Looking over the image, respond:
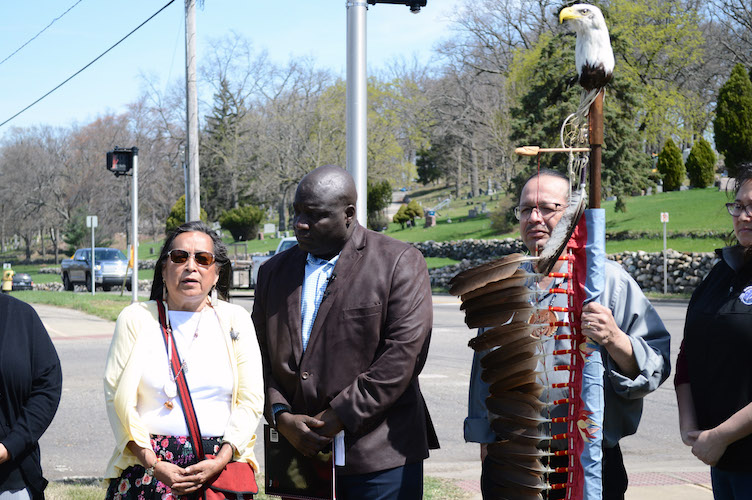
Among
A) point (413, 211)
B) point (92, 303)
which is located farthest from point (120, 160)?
point (413, 211)

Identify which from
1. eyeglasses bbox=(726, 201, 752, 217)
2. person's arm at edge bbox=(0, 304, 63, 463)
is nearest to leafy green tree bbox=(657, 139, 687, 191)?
eyeglasses bbox=(726, 201, 752, 217)

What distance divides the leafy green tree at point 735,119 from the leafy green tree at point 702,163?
3775 mm

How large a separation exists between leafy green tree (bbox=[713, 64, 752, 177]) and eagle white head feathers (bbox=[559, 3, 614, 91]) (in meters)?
32.1

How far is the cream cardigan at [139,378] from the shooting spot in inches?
117

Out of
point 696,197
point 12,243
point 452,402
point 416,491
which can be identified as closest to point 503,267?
point 416,491

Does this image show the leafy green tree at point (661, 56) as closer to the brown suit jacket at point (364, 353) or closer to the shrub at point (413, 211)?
the shrub at point (413, 211)

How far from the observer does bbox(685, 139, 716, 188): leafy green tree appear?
120 ft

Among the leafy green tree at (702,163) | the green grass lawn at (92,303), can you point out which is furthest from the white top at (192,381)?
the leafy green tree at (702,163)

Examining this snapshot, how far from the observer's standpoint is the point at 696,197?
3400 cm

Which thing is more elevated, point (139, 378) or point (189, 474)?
point (139, 378)

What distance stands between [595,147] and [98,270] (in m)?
→ 31.5

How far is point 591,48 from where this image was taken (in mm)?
2152

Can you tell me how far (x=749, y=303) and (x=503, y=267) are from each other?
1067 millimetres

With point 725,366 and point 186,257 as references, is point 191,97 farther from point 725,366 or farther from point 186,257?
point 725,366
